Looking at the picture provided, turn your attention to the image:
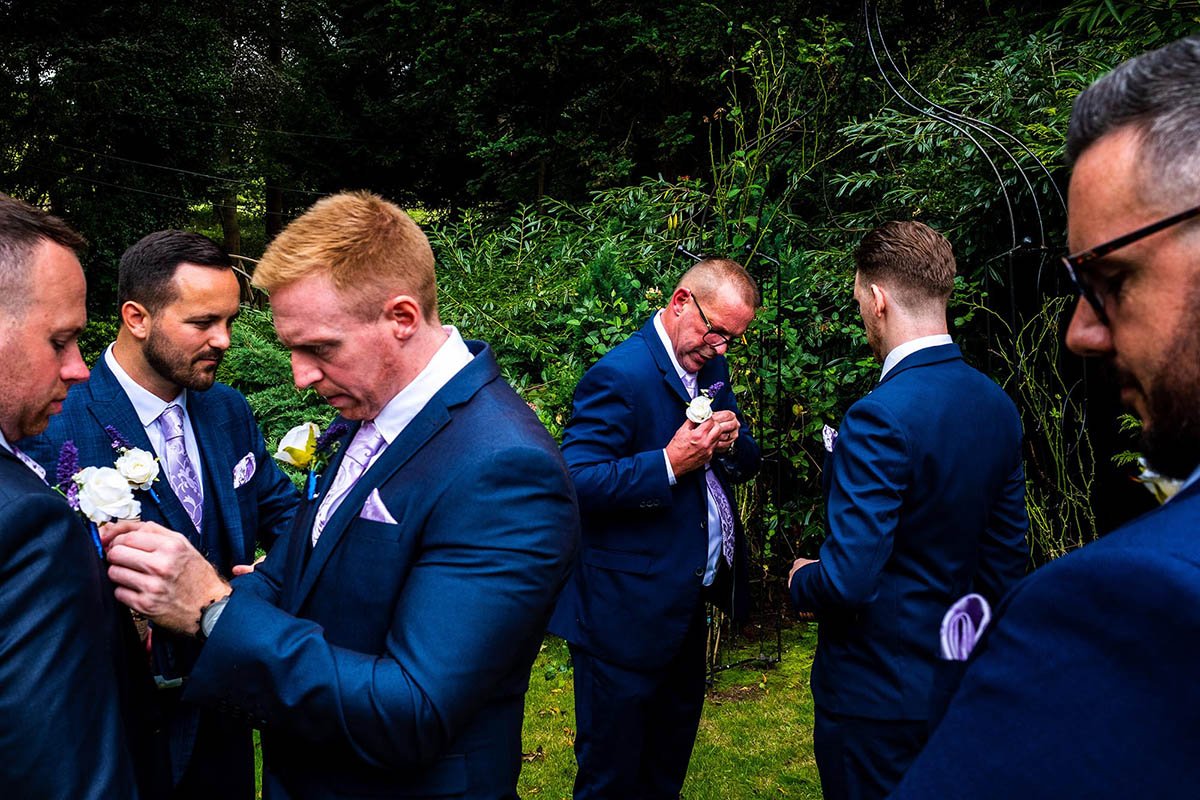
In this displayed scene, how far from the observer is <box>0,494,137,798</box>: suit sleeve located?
4.56 ft

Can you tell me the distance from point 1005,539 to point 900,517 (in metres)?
0.53

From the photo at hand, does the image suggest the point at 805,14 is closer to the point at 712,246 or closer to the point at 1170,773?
the point at 712,246

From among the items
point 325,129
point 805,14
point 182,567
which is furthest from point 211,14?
point 182,567

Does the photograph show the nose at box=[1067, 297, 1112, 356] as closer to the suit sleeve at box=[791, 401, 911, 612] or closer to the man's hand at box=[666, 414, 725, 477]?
the suit sleeve at box=[791, 401, 911, 612]

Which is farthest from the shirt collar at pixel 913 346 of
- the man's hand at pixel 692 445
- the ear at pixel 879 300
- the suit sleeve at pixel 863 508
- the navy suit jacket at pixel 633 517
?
the navy suit jacket at pixel 633 517

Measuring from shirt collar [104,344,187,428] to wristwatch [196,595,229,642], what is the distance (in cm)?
147

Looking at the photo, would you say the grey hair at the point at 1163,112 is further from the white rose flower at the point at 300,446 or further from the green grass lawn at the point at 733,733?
the green grass lawn at the point at 733,733

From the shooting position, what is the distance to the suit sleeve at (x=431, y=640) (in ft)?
5.40

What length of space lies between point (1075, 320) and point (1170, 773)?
1.86ft

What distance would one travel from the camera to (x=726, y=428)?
3807 mm

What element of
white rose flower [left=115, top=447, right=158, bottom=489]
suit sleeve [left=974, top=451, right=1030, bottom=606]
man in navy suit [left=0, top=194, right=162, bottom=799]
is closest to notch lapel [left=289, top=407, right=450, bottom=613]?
man in navy suit [left=0, top=194, right=162, bottom=799]

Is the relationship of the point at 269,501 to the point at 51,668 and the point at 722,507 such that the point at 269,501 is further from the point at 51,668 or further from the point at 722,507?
the point at 51,668

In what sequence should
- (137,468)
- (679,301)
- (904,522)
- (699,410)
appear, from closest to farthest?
(137,468)
(904,522)
(699,410)
(679,301)

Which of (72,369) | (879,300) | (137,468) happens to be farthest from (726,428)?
(72,369)
